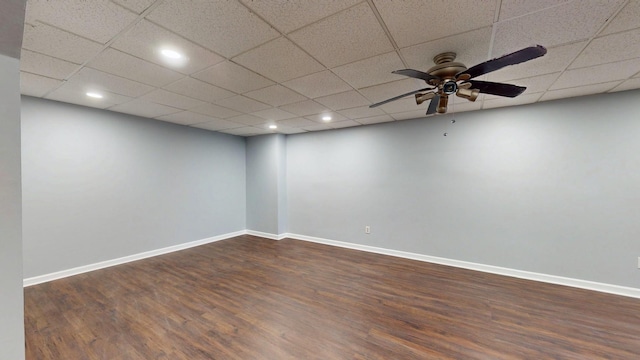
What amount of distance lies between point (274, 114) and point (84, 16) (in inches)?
99.2

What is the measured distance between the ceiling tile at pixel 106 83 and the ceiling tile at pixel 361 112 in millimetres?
2627

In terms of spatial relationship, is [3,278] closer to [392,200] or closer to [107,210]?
[107,210]

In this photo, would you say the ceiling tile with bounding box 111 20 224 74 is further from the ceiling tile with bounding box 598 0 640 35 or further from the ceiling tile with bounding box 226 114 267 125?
the ceiling tile with bounding box 598 0 640 35

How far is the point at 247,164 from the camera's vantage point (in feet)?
20.5

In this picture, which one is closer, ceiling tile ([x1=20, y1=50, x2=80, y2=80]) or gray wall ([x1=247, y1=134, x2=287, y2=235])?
ceiling tile ([x1=20, y1=50, x2=80, y2=80])

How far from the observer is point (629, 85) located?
280cm

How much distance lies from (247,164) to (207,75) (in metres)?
3.88

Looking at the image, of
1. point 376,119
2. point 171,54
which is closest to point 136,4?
point 171,54

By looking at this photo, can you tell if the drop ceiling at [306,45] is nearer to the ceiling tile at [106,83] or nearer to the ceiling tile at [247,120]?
the ceiling tile at [106,83]

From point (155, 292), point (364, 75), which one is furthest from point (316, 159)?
point (155, 292)

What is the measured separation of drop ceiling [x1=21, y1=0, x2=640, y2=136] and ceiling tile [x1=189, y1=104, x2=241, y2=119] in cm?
35

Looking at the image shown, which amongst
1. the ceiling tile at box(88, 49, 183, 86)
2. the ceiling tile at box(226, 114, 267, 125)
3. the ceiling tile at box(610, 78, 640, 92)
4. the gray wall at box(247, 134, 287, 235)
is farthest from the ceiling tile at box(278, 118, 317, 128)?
the ceiling tile at box(610, 78, 640, 92)

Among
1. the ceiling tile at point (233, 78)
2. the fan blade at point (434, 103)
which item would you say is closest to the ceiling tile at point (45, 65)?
the ceiling tile at point (233, 78)

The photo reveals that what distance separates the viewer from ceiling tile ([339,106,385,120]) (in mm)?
3721
